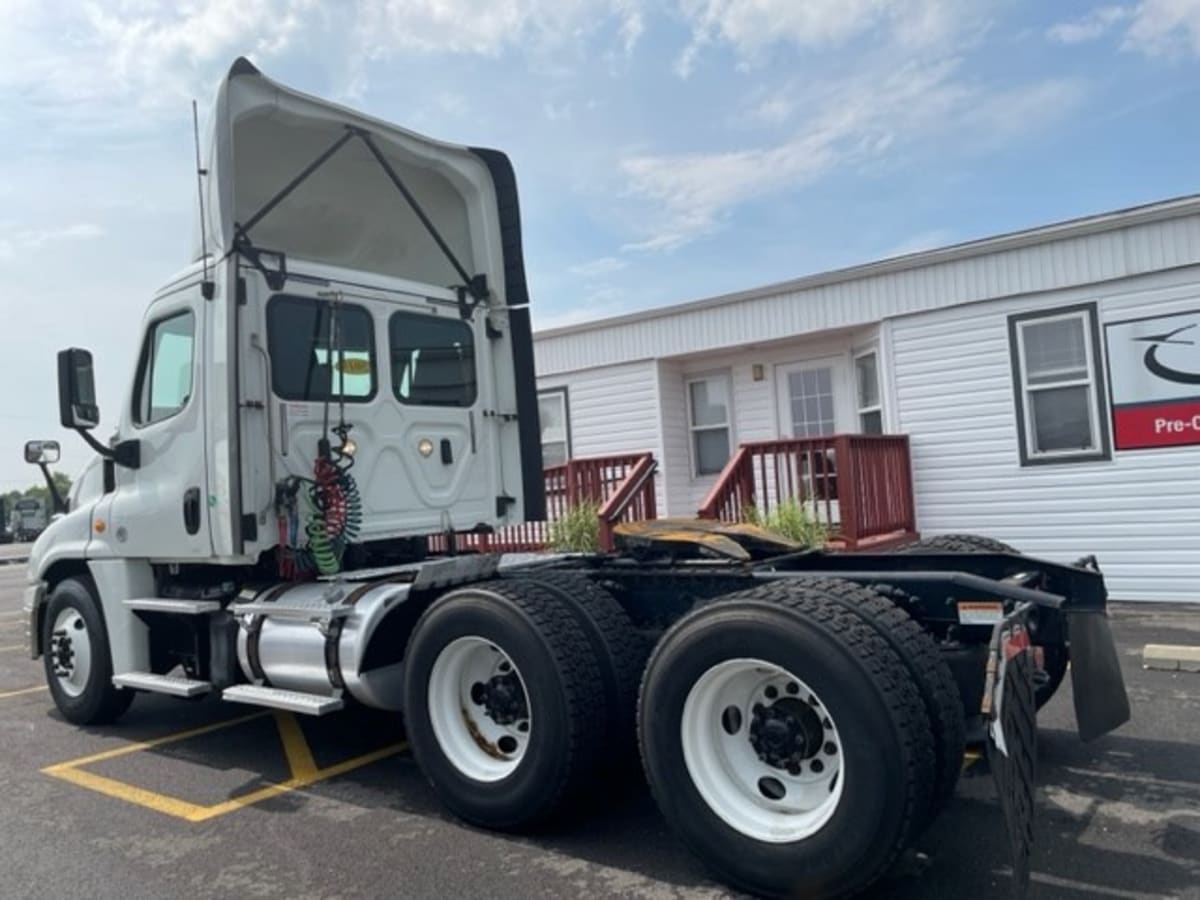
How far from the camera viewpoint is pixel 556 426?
13977 millimetres

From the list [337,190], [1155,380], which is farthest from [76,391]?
[1155,380]

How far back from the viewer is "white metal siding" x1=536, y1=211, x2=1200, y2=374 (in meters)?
9.22

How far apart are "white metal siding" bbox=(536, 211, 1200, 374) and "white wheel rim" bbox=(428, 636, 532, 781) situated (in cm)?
784

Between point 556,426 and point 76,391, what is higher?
point 556,426

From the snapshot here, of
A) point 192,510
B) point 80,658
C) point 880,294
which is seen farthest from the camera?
point 880,294

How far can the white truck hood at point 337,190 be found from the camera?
17.3 feet

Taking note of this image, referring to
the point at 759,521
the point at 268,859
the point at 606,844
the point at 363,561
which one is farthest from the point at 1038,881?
the point at 759,521

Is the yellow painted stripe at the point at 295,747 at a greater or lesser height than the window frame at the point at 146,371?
lesser

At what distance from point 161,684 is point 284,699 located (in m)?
1.16

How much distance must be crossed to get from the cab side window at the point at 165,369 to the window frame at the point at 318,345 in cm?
47

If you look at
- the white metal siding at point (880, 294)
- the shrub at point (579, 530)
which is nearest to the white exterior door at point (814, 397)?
the white metal siding at point (880, 294)

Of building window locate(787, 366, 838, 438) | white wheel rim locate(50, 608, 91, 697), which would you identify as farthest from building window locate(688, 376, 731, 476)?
white wheel rim locate(50, 608, 91, 697)

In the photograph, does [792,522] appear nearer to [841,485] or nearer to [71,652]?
[841,485]

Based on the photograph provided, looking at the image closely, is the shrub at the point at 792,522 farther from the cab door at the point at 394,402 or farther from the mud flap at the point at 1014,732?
the mud flap at the point at 1014,732
